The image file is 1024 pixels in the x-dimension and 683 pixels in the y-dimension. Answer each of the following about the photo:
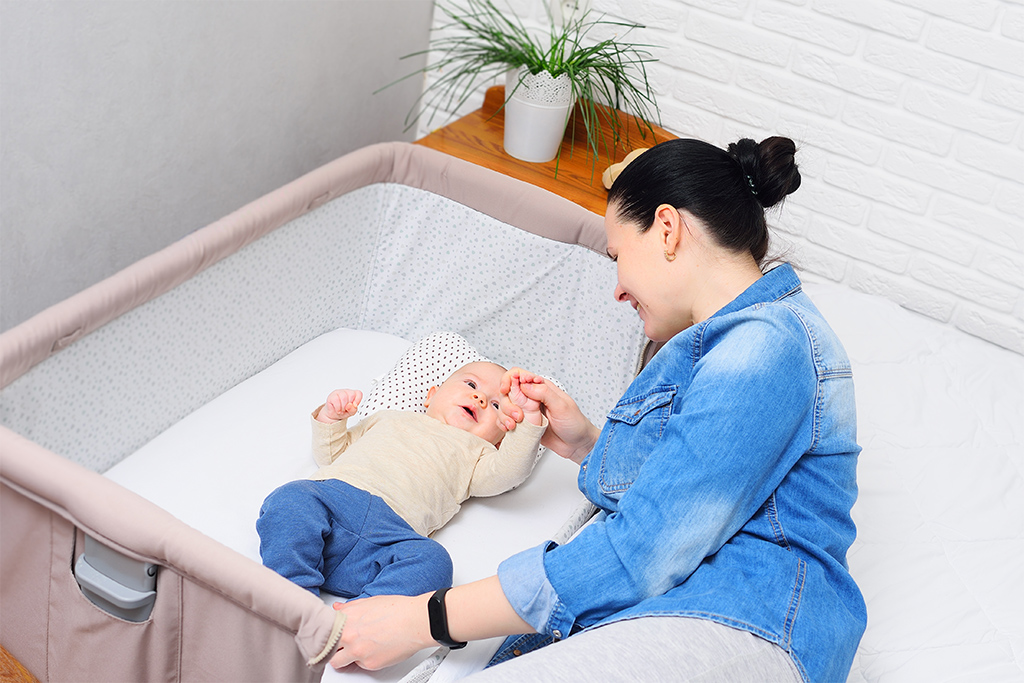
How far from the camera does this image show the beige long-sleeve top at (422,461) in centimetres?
134

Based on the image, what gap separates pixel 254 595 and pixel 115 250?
986mm

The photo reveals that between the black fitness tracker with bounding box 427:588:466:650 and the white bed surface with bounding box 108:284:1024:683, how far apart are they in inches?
4.0

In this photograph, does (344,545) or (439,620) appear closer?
(439,620)

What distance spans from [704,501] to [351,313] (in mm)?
1111

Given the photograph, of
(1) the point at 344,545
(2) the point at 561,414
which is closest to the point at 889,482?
(2) the point at 561,414

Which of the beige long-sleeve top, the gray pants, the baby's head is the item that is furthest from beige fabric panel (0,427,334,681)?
the baby's head

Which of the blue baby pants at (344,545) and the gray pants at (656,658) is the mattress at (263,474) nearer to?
the blue baby pants at (344,545)

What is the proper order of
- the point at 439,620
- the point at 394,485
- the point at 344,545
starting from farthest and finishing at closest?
the point at 394,485, the point at 344,545, the point at 439,620

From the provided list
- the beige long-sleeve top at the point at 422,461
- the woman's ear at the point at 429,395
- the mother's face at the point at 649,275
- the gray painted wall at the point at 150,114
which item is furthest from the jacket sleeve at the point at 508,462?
the gray painted wall at the point at 150,114

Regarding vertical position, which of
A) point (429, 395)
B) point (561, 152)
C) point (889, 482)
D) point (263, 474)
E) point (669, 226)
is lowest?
point (263, 474)

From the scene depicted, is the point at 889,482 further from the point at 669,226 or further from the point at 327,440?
the point at 327,440

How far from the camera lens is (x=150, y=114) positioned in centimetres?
160

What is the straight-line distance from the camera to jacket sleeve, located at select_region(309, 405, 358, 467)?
142 cm

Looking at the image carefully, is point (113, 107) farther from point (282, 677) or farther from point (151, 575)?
point (282, 677)
